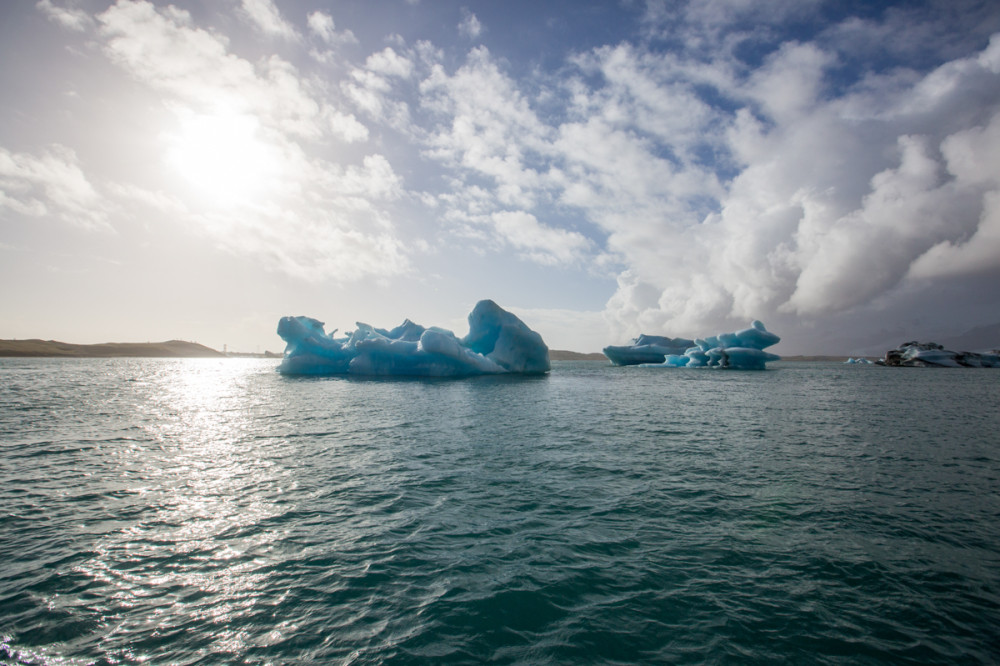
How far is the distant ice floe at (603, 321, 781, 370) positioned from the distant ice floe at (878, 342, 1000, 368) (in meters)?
49.3

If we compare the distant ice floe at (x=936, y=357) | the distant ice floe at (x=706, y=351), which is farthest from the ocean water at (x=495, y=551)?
the distant ice floe at (x=936, y=357)

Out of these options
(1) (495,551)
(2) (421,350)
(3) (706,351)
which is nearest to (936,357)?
(3) (706,351)

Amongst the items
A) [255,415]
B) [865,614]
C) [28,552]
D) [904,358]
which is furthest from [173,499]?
[904,358]

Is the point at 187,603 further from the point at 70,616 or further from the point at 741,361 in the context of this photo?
the point at 741,361

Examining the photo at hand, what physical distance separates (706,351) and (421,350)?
5008cm

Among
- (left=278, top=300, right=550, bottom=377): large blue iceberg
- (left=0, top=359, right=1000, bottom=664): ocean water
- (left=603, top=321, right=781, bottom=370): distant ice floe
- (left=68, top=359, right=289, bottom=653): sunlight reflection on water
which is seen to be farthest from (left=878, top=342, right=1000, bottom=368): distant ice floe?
(left=68, top=359, right=289, bottom=653): sunlight reflection on water

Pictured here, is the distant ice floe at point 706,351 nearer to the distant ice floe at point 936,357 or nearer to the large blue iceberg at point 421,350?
the large blue iceberg at point 421,350

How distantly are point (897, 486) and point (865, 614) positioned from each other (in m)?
6.14

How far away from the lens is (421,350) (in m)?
39.0

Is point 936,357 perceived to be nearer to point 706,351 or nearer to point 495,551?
point 706,351

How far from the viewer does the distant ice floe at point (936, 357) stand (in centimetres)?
8375

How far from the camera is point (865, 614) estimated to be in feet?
14.2

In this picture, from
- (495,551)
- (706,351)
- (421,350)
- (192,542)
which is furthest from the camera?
(706,351)

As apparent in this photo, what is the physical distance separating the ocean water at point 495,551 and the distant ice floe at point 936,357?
104 meters
